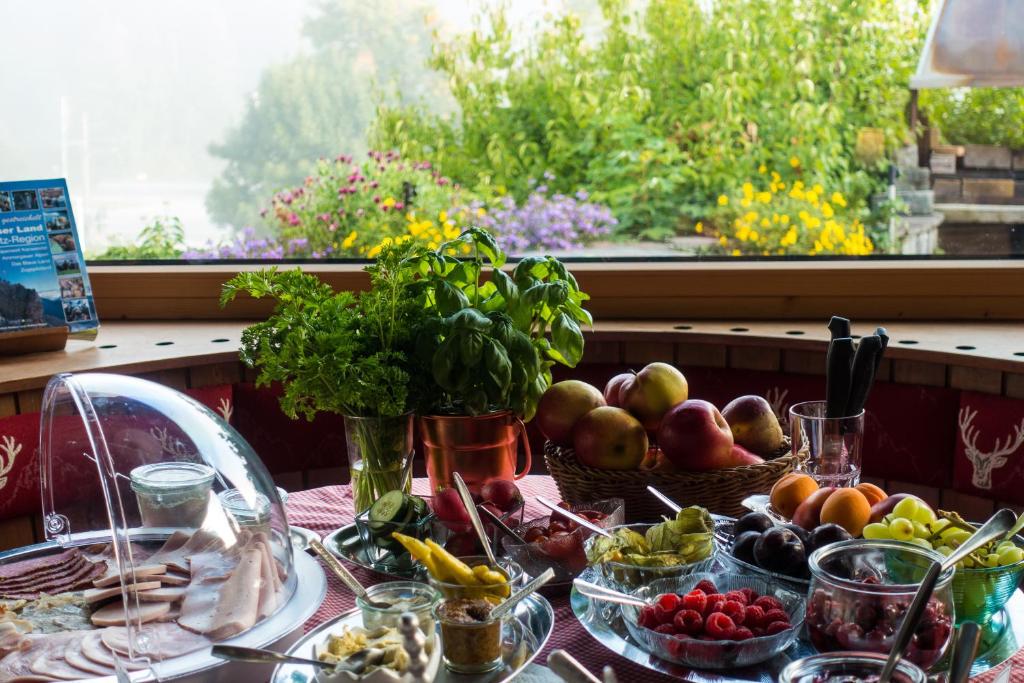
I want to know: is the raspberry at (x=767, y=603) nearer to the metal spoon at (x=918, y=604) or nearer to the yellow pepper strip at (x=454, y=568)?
the metal spoon at (x=918, y=604)

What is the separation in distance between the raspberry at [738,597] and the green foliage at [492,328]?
1.56 ft

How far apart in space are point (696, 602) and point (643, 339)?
1.77m

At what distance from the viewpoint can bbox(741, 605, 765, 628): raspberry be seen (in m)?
1.10

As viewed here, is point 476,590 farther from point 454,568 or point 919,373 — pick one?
point 919,373

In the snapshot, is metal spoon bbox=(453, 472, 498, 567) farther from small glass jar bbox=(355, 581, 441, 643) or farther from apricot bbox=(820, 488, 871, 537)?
apricot bbox=(820, 488, 871, 537)

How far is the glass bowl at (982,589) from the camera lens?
112cm

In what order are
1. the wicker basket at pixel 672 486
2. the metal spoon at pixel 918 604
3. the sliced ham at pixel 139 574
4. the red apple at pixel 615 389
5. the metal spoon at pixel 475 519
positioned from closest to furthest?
the metal spoon at pixel 918 604, the sliced ham at pixel 139 574, the metal spoon at pixel 475 519, the wicker basket at pixel 672 486, the red apple at pixel 615 389

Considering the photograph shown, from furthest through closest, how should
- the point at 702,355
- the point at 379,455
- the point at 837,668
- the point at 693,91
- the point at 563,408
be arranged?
the point at 693,91
the point at 702,355
the point at 563,408
the point at 379,455
the point at 837,668

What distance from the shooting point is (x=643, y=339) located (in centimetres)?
286

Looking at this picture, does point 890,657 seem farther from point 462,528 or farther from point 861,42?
point 861,42

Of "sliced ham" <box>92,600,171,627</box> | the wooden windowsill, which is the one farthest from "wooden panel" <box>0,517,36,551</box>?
"sliced ham" <box>92,600,171,627</box>

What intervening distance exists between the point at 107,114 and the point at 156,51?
0.27 metres

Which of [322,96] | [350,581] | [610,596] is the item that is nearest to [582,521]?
[610,596]

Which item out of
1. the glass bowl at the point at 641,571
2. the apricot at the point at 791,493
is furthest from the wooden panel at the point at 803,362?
the glass bowl at the point at 641,571
